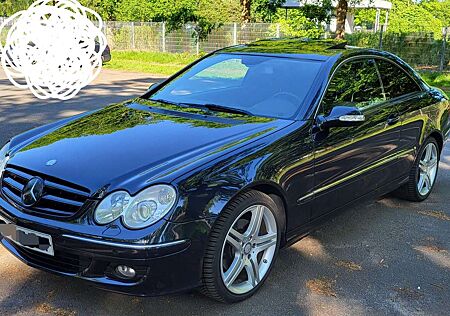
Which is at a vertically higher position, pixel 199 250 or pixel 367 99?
pixel 367 99

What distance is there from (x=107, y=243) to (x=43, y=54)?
16.8ft

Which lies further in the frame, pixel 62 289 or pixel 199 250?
pixel 62 289

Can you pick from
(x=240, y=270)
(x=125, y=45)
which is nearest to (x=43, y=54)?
(x=240, y=270)

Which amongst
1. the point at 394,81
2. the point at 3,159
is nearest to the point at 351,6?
the point at 394,81

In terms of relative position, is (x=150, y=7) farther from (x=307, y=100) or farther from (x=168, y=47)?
(x=307, y=100)

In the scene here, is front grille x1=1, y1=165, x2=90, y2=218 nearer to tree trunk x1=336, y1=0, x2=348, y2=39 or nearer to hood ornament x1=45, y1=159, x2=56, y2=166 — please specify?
hood ornament x1=45, y1=159, x2=56, y2=166

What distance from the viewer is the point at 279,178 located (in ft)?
11.0

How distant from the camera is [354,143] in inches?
159

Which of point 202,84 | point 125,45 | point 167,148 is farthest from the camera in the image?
point 125,45

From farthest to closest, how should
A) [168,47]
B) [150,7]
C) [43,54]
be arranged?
1. [150,7]
2. [168,47]
3. [43,54]

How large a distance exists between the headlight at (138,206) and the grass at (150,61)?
1642 centimetres

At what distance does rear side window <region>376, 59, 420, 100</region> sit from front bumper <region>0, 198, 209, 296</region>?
2595 millimetres

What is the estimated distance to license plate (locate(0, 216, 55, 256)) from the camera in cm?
288
